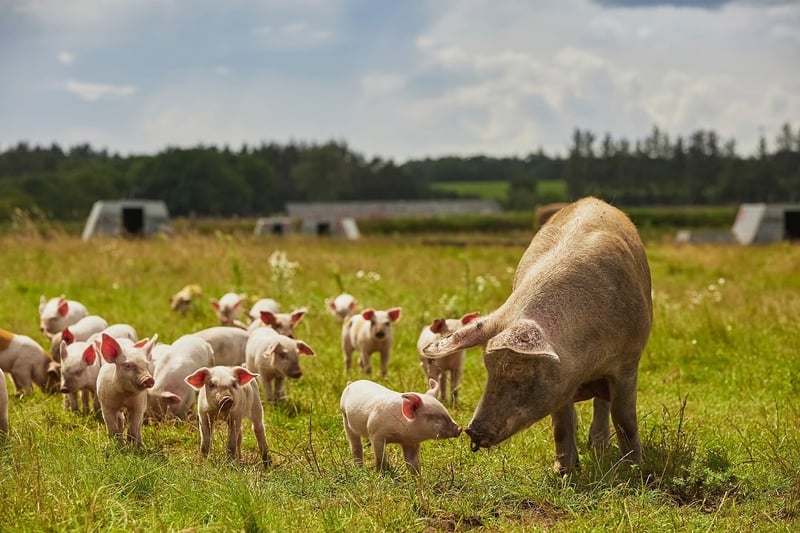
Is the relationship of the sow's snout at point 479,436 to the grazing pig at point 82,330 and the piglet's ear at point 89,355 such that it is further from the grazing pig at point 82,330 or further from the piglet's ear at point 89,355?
the grazing pig at point 82,330

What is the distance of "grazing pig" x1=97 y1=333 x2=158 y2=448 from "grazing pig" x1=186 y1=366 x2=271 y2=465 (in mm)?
379

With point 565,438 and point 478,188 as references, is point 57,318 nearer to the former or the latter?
point 565,438

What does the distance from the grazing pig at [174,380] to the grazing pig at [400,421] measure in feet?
5.90

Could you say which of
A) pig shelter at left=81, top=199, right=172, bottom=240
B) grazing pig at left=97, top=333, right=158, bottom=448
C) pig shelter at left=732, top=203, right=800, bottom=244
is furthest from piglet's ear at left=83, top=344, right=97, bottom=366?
pig shelter at left=732, top=203, right=800, bottom=244

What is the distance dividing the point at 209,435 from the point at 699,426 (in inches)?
138

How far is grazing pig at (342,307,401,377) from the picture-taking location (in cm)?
893

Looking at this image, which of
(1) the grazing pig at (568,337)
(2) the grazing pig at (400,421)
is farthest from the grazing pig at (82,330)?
(1) the grazing pig at (568,337)

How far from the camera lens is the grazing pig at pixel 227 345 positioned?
8.37m

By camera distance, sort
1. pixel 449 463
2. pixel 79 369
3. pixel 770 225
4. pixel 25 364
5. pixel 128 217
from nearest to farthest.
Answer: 1. pixel 449 463
2. pixel 79 369
3. pixel 25 364
4. pixel 128 217
5. pixel 770 225

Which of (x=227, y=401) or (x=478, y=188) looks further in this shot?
(x=478, y=188)

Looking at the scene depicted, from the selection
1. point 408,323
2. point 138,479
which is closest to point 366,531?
point 138,479

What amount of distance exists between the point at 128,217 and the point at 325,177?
222 ft

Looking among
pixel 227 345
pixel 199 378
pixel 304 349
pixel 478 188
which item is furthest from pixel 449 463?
pixel 478 188

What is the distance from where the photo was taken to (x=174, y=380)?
7262 millimetres
